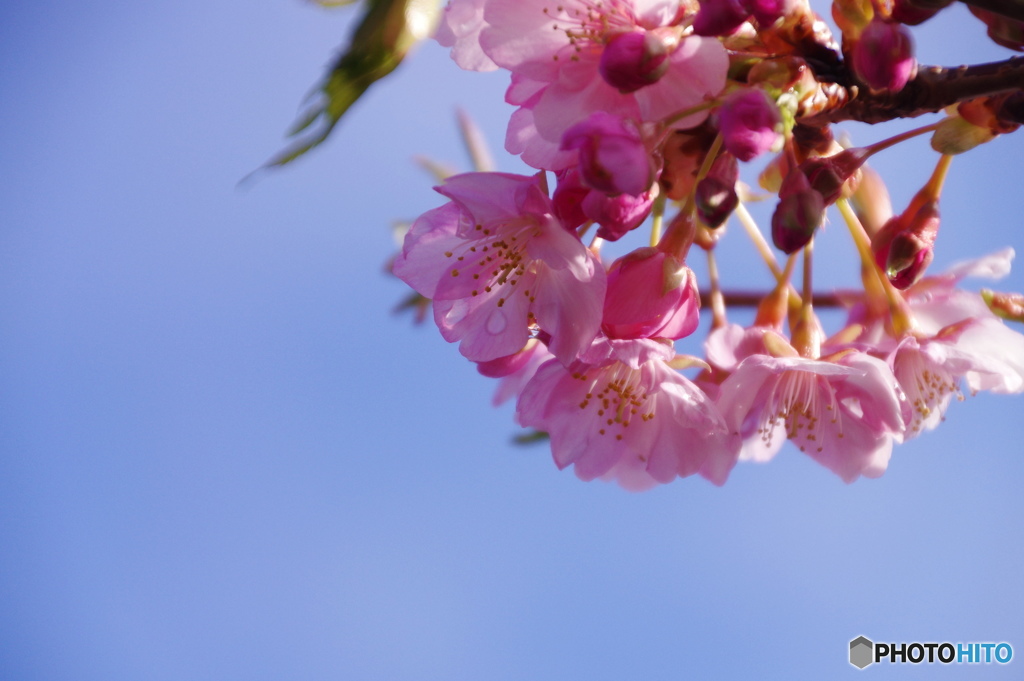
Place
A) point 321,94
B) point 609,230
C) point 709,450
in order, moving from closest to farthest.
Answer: point 609,230 → point 321,94 → point 709,450

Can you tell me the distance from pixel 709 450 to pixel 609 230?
1.35 ft

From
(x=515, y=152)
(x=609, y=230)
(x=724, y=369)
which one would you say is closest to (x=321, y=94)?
(x=515, y=152)

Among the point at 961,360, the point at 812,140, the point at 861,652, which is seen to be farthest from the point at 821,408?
the point at 861,652

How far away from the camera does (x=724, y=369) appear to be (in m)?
1.01

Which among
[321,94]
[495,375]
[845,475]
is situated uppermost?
[321,94]

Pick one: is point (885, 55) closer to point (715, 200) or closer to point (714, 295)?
point (715, 200)

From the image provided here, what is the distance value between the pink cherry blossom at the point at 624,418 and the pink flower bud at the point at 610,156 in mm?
272

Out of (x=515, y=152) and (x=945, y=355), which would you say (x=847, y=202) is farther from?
(x=515, y=152)

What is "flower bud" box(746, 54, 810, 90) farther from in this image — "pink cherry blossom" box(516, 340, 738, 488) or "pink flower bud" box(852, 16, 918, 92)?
"pink cherry blossom" box(516, 340, 738, 488)

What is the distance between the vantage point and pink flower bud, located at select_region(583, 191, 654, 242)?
72 centimetres

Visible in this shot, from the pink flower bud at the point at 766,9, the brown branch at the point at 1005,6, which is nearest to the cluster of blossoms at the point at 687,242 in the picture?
the pink flower bud at the point at 766,9

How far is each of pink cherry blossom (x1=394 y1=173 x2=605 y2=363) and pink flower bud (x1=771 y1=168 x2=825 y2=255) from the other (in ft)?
0.65

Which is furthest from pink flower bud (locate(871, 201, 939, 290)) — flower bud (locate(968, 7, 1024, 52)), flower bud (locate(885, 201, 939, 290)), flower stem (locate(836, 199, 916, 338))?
flower bud (locate(968, 7, 1024, 52))

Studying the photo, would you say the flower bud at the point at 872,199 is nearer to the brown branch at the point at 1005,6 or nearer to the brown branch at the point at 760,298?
the brown branch at the point at 760,298
